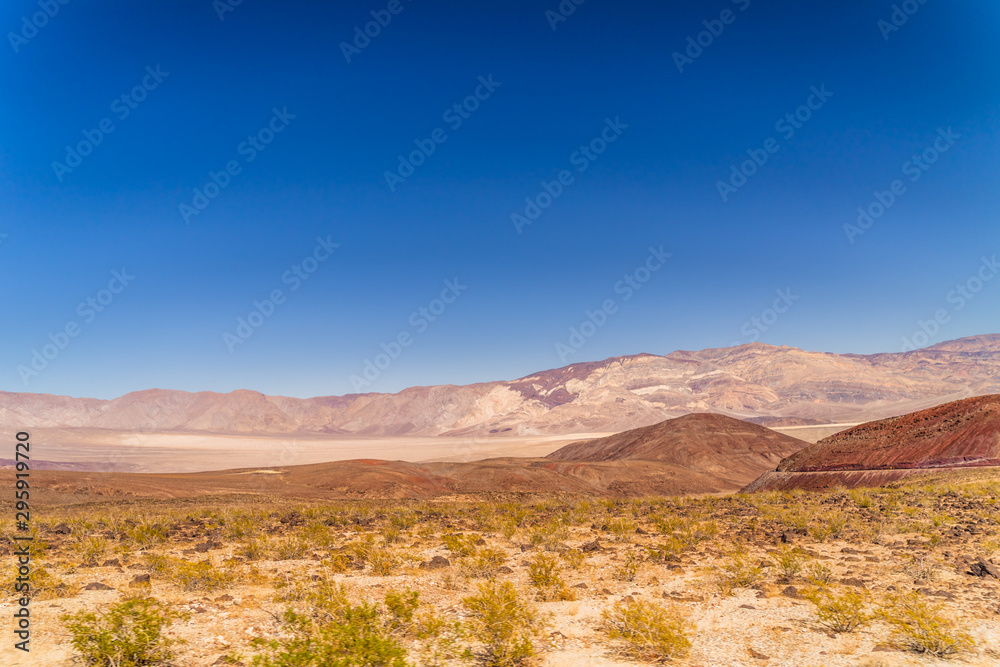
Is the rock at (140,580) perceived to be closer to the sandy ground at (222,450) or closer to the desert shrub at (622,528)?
the desert shrub at (622,528)

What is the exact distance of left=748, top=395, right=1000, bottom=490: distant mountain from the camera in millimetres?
31781

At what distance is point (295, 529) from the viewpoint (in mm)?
16406

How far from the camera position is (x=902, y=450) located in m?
36.2

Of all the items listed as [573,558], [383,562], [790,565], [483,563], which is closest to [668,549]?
[573,558]

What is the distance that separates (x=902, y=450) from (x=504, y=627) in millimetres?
41177

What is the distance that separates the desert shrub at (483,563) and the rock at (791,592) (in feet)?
18.3

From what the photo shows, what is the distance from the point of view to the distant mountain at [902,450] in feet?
104

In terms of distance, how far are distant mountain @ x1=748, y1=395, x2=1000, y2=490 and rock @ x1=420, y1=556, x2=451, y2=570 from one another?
31498 mm

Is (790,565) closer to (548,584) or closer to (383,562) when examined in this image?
(548,584)

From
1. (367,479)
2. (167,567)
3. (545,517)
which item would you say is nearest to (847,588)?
(545,517)

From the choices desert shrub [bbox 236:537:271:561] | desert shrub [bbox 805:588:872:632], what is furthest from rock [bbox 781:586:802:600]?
desert shrub [bbox 236:537:271:561]

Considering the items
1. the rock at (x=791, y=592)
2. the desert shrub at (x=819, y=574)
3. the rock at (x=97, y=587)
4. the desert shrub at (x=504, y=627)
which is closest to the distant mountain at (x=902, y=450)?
the desert shrub at (x=819, y=574)

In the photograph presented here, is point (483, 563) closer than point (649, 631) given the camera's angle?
No

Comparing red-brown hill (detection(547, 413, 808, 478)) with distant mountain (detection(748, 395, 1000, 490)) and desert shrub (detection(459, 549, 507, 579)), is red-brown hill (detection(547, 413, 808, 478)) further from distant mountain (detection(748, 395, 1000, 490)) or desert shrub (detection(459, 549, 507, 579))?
desert shrub (detection(459, 549, 507, 579))
